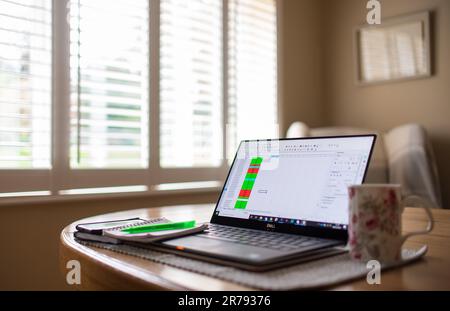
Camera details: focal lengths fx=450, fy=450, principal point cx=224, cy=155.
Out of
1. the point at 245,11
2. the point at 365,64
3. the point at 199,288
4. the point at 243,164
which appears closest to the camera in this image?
the point at 199,288

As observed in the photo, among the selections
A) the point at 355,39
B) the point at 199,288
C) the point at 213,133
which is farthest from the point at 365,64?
the point at 199,288

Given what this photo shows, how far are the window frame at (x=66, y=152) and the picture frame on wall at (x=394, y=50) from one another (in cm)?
148

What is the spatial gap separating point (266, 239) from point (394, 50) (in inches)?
99.8

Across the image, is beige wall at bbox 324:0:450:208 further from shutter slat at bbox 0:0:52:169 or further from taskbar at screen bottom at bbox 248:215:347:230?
taskbar at screen bottom at bbox 248:215:347:230

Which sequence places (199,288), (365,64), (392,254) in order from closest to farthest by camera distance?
(199,288) → (392,254) → (365,64)

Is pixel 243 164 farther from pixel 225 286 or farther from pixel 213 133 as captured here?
pixel 213 133

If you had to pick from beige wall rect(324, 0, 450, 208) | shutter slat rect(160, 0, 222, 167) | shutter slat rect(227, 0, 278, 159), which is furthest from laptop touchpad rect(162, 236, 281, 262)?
beige wall rect(324, 0, 450, 208)

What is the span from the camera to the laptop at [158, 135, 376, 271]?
0.69m

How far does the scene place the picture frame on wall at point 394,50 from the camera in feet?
9.16

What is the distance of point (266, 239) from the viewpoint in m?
0.77

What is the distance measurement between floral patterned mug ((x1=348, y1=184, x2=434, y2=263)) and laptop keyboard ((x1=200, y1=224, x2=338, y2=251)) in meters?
0.07

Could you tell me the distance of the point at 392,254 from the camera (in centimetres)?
67

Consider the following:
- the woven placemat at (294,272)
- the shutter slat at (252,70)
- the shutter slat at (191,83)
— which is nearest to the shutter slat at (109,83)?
the shutter slat at (191,83)

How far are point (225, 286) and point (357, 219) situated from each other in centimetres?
23
